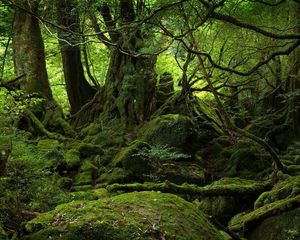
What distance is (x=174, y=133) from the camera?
36.4 feet

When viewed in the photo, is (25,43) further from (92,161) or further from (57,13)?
(92,161)

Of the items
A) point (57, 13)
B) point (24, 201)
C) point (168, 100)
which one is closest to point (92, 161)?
point (168, 100)

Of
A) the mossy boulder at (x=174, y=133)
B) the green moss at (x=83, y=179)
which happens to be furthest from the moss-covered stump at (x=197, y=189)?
the mossy boulder at (x=174, y=133)

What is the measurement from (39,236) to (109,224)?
0.63m

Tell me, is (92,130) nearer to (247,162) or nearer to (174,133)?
(174,133)

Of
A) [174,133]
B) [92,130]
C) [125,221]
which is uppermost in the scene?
[125,221]

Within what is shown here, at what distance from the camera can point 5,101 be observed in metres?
6.05

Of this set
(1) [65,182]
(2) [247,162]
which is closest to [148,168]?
(1) [65,182]

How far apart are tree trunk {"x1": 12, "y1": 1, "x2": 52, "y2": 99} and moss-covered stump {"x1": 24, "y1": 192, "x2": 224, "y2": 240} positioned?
933 cm

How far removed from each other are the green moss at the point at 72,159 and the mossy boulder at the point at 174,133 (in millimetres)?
1932

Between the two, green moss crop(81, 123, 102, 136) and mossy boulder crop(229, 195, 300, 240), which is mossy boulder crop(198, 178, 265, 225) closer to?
mossy boulder crop(229, 195, 300, 240)

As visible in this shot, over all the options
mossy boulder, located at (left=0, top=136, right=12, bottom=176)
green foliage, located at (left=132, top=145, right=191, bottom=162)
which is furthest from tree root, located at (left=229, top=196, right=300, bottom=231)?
green foliage, located at (left=132, top=145, right=191, bottom=162)

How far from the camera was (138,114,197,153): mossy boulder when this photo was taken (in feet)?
36.3

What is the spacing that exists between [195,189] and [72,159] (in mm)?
4238
